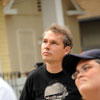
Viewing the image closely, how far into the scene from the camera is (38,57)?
1591 cm

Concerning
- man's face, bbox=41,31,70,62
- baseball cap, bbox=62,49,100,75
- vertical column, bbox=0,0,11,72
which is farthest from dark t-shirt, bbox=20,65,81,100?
vertical column, bbox=0,0,11,72

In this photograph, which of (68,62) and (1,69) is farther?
(1,69)

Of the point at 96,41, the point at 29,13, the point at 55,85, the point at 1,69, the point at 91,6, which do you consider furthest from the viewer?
the point at 96,41

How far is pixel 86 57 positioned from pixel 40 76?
2.32 metres

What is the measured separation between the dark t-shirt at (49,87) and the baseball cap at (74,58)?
1.68 m

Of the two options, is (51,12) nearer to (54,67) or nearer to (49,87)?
(54,67)

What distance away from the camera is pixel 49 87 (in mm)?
4809

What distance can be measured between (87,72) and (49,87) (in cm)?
214

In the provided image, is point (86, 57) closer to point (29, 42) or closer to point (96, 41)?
point (29, 42)

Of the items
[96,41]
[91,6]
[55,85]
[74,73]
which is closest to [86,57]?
[74,73]

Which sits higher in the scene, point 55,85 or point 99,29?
point 55,85

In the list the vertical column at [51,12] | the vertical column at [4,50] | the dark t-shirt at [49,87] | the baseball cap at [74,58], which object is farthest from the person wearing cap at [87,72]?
the vertical column at [4,50]

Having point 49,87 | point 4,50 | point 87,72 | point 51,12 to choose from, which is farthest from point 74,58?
point 4,50

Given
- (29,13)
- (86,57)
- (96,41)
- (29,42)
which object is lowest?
(96,41)
